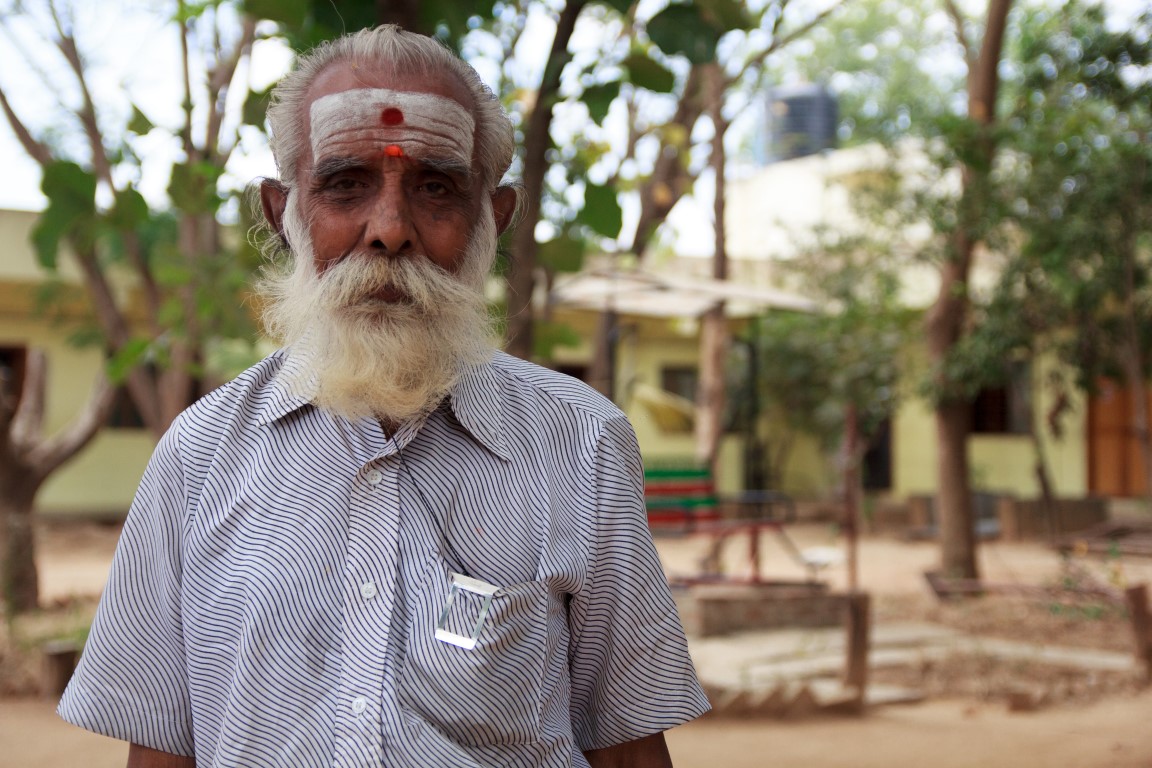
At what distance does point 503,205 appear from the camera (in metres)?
1.86

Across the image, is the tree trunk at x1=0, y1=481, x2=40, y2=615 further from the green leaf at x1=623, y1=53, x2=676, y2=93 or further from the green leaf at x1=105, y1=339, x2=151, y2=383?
the green leaf at x1=623, y1=53, x2=676, y2=93

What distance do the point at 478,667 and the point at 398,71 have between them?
813 mm

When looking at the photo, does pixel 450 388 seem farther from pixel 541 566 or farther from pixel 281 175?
pixel 281 175

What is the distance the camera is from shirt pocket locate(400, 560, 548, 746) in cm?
145

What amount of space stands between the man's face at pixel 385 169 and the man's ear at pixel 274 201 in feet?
0.40

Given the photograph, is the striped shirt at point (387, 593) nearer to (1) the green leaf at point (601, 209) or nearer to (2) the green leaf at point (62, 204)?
(1) the green leaf at point (601, 209)

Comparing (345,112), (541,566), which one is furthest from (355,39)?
(541,566)

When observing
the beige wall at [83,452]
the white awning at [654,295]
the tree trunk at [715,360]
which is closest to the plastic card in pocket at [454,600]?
the white awning at [654,295]

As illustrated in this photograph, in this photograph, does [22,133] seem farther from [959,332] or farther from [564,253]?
[959,332]

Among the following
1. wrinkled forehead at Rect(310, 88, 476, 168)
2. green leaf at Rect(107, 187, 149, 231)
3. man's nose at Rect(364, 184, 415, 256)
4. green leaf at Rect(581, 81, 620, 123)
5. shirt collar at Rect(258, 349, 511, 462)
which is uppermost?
green leaf at Rect(581, 81, 620, 123)

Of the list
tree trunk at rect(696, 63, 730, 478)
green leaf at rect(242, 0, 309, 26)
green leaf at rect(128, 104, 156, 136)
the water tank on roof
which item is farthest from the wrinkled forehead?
the water tank on roof

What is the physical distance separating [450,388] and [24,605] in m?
7.18

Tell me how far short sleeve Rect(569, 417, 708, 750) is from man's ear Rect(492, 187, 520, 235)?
1.31 feet

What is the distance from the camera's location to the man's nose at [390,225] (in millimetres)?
1586
